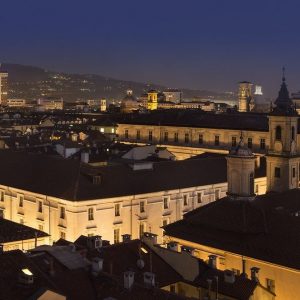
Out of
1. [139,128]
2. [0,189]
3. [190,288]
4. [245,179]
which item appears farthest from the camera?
[139,128]

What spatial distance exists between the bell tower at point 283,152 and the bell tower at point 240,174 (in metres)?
15.6

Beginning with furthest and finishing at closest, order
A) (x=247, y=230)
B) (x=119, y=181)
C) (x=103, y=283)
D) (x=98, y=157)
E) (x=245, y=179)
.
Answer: (x=98, y=157)
(x=119, y=181)
(x=245, y=179)
(x=247, y=230)
(x=103, y=283)

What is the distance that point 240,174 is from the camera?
39.2 m

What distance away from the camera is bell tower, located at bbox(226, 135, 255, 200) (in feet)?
126

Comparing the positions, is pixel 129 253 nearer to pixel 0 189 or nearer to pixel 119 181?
pixel 119 181

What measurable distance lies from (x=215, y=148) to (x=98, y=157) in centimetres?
2056

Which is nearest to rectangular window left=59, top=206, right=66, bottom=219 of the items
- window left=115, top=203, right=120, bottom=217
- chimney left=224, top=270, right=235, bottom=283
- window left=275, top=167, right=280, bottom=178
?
window left=115, top=203, right=120, bottom=217

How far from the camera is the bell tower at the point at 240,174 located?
3853 cm

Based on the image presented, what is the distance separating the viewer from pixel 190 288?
2828 centimetres

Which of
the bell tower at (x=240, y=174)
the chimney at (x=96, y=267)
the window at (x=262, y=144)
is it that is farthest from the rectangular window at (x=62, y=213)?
the window at (x=262, y=144)

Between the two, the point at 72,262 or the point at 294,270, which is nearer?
the point at 72,262

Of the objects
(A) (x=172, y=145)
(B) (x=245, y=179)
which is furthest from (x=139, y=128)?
(B) (x=245, y=179)

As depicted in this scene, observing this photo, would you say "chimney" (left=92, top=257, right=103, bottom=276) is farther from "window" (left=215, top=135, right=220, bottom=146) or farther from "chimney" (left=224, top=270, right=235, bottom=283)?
"window" (left=215, top=135, right=220, bottom=146)

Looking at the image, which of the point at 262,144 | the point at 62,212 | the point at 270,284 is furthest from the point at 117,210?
the point at 262,144
